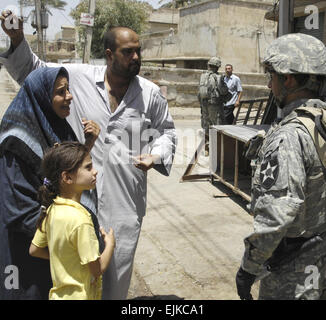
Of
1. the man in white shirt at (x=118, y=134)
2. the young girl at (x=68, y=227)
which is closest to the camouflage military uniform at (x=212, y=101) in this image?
the man in white shirt at (x=118, y=134)

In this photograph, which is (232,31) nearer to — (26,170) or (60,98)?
(60,98)

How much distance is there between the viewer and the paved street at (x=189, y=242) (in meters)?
3.25

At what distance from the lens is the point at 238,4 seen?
19703mm

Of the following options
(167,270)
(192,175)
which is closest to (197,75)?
(192,175)

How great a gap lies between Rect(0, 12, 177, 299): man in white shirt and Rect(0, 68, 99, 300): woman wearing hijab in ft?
1.27

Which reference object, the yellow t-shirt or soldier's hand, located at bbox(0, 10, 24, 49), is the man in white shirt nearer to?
soldier's hand, located at bbox(0, 10, 24, 49)

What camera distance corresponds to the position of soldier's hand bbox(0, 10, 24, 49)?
204 cm

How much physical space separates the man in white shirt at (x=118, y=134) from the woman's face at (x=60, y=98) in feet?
1.51

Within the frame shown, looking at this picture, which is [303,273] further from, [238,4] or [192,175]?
[238,4]

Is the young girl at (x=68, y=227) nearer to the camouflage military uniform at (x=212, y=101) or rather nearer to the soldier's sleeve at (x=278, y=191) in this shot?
the soldier's sleeve at (x=278, y=191)

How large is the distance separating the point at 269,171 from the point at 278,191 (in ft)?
0.30

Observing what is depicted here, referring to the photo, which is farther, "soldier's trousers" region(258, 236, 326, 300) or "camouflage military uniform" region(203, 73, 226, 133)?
"camouflage military uniform" region(203, 73, 226, 133)

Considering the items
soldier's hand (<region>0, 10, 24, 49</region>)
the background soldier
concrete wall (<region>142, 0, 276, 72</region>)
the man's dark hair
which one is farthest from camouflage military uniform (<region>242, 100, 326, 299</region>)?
concrete wall (<region>142, 0, 276, 72</region>)

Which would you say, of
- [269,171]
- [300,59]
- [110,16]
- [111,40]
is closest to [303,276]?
[269,171]
